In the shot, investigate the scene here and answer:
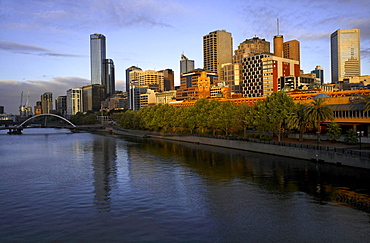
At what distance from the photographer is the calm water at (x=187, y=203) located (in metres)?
27.4

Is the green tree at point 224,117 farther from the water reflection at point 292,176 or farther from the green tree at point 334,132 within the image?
the green tree at point 334,132

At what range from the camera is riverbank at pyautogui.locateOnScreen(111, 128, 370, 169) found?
171 ft

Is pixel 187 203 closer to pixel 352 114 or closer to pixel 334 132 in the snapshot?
pixel 334 132

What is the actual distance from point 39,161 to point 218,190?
4753cm

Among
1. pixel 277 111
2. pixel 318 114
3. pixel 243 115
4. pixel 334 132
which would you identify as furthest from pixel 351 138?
pixel 243 115

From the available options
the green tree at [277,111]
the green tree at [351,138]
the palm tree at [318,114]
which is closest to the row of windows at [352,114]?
the palm tree at [318,114]

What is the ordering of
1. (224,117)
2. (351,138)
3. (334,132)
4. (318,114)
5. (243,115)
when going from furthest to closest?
(224,117) → (243,115) → (318,114) → (334,132) → (351,138)

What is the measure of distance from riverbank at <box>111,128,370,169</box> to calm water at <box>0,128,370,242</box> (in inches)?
73.2

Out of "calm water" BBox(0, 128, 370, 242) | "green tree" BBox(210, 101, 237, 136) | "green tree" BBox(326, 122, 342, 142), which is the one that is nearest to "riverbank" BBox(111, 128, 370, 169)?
"green tree" BBox(326, 122, 342, 142)

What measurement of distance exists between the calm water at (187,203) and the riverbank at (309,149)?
1858mm

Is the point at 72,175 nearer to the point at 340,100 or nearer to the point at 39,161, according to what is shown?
the point at 39,161

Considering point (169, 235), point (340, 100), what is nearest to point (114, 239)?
point (169, 235)

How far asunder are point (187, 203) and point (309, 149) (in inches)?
1392

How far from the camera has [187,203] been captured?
35.8 metres
